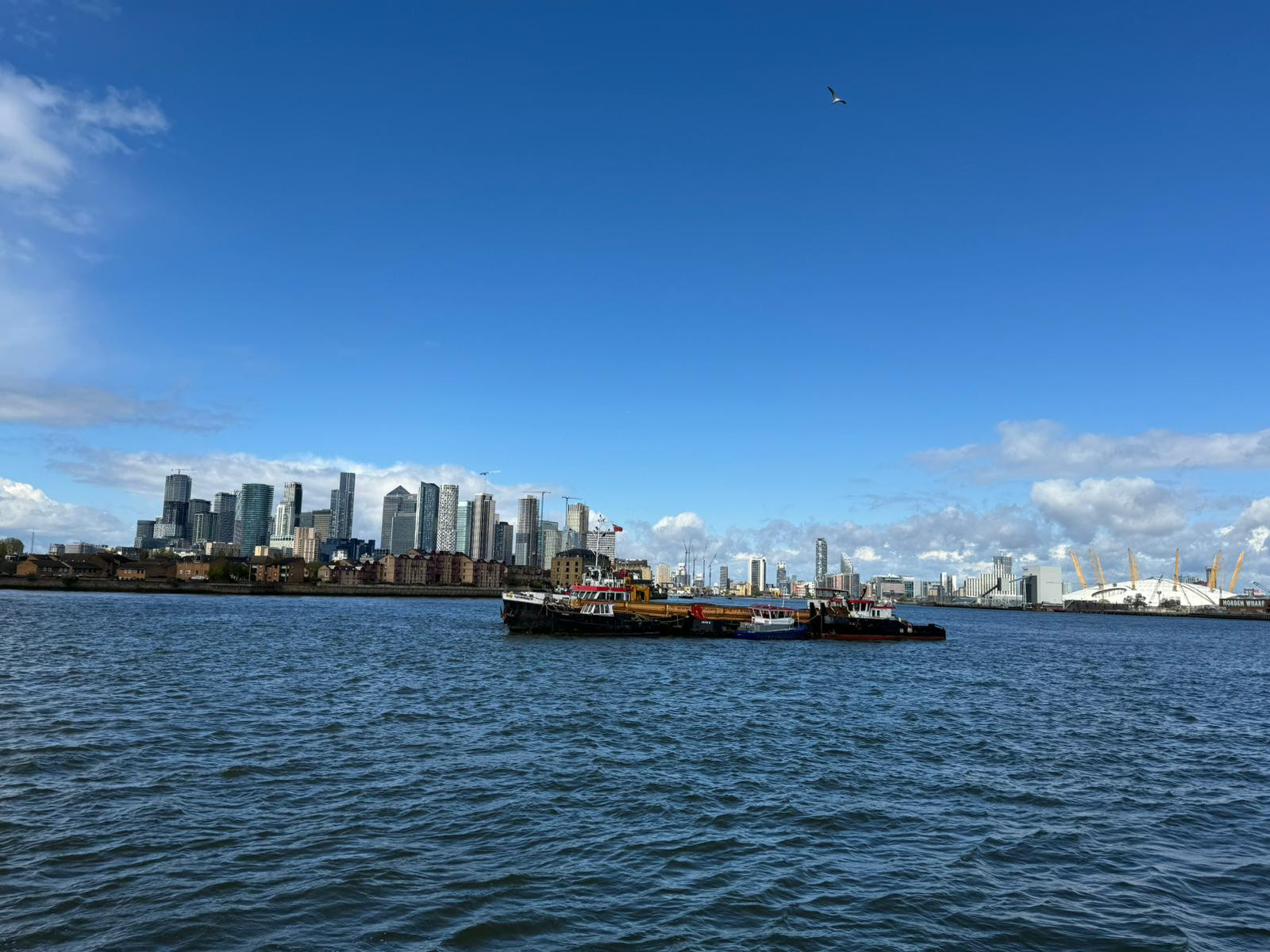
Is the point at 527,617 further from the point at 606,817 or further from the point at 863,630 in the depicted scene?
the point at 606,817

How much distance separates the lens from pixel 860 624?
3681 inches

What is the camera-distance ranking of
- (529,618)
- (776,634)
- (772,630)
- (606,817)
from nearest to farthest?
(606,817) < (529,618) < (776,634) < (772,630)

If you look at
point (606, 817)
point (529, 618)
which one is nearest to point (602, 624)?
point (529, 618)

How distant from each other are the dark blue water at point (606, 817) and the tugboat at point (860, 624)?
163 feet

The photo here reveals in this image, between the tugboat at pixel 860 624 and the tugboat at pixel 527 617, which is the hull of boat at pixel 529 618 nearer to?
the tugboat at pixel 527 617

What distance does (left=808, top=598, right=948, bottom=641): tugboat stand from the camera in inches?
3671

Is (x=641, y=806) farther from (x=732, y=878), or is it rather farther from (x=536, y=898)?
(x=536, y=898)

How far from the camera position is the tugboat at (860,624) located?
93250 mm

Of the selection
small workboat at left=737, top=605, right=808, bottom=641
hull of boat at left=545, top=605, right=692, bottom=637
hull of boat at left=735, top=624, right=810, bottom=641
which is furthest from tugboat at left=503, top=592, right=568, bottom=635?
small workboat at left=737, top=605, right=808, bottom=641

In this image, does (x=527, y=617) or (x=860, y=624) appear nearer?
(x=527, y=617)

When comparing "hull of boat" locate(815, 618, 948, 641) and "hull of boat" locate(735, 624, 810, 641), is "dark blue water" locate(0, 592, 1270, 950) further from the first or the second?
"hull of boat" locate(815, 618, 948, 641)

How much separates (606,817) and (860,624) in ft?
261

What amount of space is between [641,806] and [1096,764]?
676 inches

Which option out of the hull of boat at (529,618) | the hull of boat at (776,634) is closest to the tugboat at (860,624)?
the hull of boat at (776,634)
